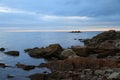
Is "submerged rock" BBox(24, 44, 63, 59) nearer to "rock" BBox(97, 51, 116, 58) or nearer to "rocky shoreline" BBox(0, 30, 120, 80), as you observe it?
"rocky shoreline" BBox(0, 30, 120, 80)

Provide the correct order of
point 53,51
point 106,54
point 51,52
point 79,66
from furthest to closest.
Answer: point 51,52
point 53,51
point 106,54
point 79,66

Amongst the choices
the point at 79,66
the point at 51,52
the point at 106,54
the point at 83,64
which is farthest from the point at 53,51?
the point at 79,66

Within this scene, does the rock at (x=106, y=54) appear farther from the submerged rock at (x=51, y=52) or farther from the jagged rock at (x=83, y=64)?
the jagged rock at (x=83, y=64)

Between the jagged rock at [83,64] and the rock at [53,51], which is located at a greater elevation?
the rock at [53,51]

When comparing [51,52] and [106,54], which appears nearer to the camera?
[106,54]

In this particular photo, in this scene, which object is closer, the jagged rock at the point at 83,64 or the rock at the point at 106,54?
the jagged rock at the point at 83,64

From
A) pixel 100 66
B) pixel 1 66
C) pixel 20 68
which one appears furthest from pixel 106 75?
pixel 1 66

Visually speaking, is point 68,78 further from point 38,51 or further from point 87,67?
point 38,51

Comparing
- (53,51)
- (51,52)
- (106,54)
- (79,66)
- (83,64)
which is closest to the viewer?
(79,66)

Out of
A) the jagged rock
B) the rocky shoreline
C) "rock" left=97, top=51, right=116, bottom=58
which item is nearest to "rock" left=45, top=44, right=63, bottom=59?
the rocky shoreline

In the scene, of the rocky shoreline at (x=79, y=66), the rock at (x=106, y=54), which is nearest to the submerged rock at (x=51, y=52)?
the rocky shoreline at (x=79, y=66)

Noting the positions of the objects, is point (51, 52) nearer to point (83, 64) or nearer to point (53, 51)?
point (53, 51)

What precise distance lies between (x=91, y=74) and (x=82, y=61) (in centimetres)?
710

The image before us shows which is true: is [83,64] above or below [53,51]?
below
